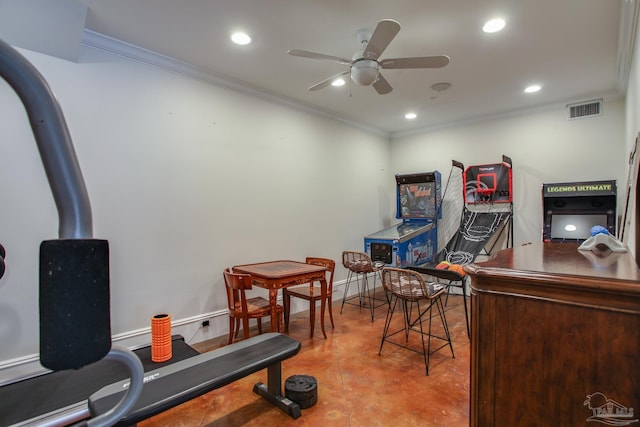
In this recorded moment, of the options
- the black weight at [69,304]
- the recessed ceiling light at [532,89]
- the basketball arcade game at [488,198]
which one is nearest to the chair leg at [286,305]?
the basketball arcade game at [488,198]

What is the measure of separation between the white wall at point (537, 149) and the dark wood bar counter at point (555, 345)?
414cm

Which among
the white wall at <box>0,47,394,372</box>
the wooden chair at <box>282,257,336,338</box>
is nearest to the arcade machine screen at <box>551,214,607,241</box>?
the wooden chair at <box>282,257,336,338</box>

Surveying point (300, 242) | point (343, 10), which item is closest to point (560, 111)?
point (343, 10)

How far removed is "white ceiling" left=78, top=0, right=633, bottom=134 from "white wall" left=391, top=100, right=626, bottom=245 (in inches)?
17.4

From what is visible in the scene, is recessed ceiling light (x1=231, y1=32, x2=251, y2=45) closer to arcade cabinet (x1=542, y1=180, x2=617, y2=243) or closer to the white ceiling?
A: the white ceiling

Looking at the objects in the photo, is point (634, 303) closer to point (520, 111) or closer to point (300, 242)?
point (300, 242)

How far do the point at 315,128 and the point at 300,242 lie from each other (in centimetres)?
173

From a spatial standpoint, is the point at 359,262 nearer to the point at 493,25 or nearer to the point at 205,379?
the point at 205,379

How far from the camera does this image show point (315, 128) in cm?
484

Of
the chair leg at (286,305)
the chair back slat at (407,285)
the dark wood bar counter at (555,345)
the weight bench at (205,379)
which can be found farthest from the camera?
the chair leg at (286,305)

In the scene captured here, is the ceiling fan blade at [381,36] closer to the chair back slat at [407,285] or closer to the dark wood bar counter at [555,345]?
the dark wood bar counter at [555,345]

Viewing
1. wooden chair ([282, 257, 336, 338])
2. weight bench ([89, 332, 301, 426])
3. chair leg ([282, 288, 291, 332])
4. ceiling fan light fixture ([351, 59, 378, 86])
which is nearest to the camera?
weight bench ([89, 332, 301, 426])

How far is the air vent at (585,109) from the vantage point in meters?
4.31

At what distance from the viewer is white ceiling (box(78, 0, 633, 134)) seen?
2483 millimetres
